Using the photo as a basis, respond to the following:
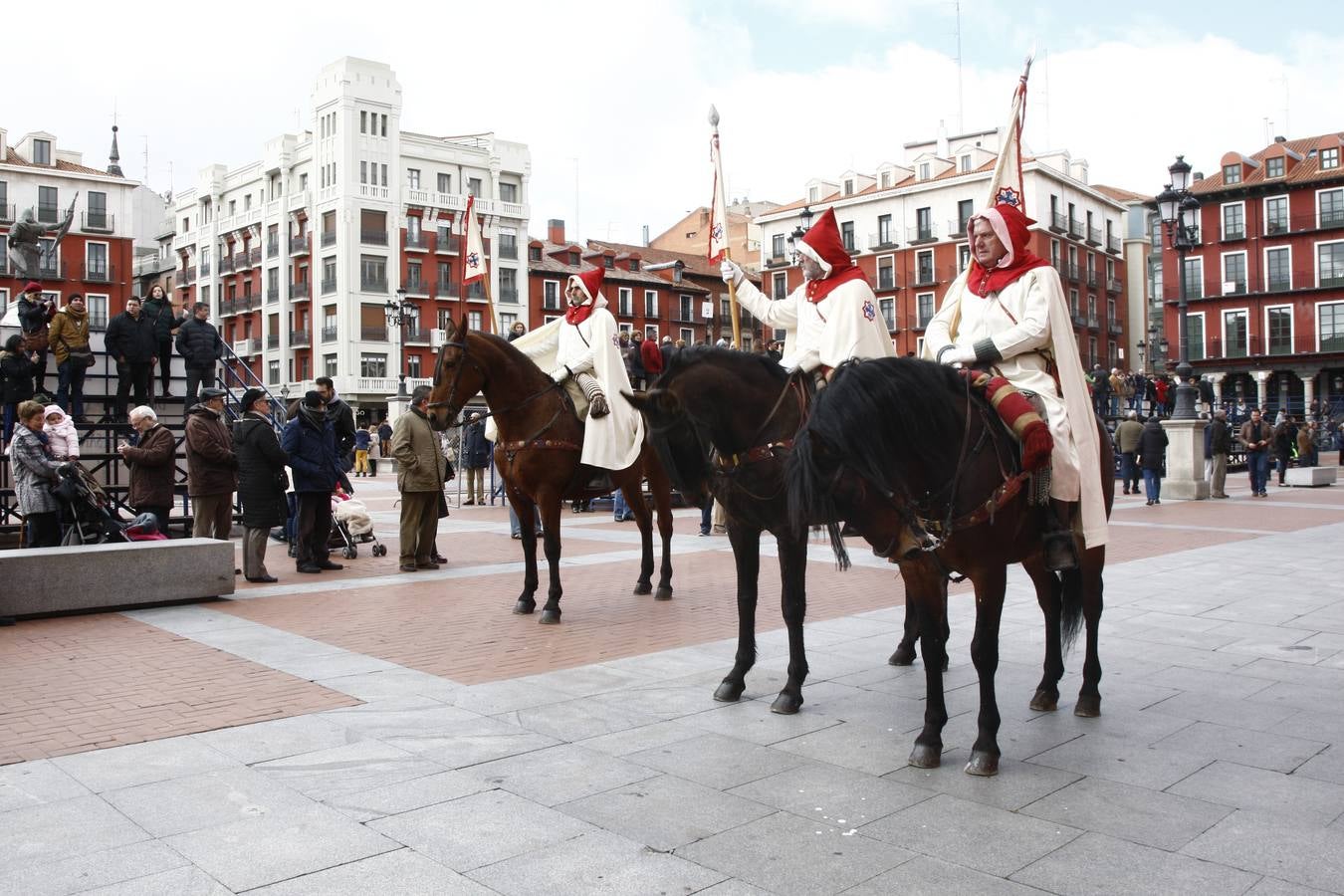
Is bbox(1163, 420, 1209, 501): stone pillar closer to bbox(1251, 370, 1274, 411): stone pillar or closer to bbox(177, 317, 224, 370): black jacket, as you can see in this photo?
bbox(177, 317, 224, 370): black jacket

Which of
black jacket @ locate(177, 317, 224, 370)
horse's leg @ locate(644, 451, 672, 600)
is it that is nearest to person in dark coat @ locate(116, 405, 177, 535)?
black jacket @ locate(177, 317, 224, 370)

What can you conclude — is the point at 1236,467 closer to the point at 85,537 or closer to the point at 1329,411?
the point at 1329,411

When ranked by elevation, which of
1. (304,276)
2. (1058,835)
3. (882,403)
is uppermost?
(304,276)

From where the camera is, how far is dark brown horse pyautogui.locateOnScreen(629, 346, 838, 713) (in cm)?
552

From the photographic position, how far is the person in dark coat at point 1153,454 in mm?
20016

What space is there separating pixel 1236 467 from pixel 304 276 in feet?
170

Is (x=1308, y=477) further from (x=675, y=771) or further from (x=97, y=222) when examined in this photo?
(x=97, y=222)

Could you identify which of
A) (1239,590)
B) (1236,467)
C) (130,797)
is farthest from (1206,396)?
(130,797)

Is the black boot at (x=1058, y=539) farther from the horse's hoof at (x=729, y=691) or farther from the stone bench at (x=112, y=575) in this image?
the stone bench at (x=112, y=575)

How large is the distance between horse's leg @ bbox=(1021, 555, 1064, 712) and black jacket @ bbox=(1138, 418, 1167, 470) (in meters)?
15.9

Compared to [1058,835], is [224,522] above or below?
above

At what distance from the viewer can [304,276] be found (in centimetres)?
6397

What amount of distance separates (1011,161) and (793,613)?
3211 millimetres

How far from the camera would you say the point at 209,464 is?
11.1 meters
